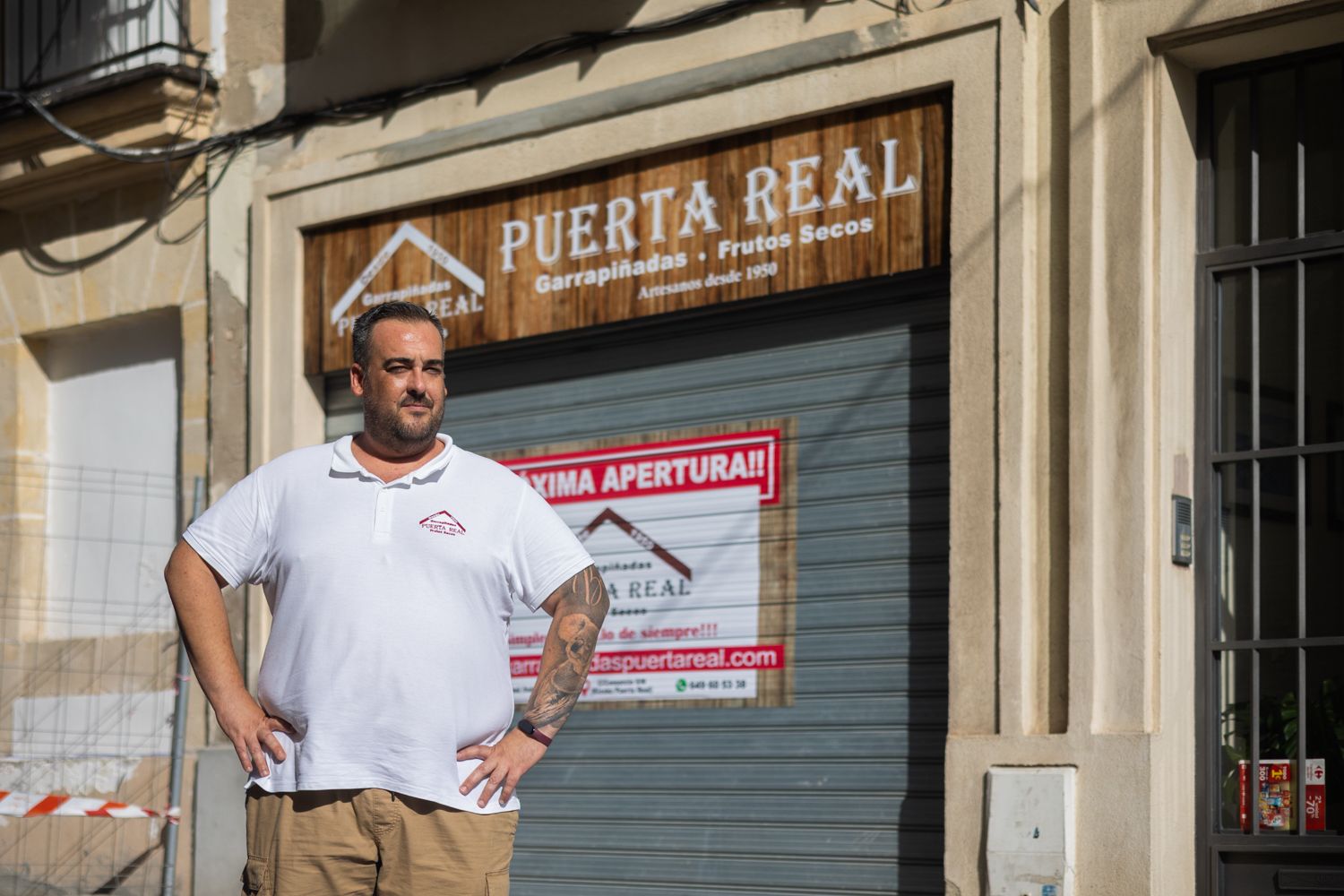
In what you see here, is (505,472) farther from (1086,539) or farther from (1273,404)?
(1273,404)

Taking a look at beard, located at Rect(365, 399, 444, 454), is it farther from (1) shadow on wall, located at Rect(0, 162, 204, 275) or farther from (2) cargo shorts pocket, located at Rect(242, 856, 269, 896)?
(1) shadow on wall, located at Rect(0, 162, 204, 275)

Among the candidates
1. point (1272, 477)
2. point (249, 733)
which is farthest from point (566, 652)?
point (1272, 477)

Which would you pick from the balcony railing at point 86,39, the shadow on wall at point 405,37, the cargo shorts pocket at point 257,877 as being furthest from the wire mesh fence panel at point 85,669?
the cargo shorts pocket at point 257,877

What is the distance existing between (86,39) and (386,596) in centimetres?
825

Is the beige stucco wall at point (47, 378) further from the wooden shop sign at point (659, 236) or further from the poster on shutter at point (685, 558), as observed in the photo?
the poster on shutter at point (685, 558)

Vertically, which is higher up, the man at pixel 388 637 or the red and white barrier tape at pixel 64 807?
the man at pixel 388 637

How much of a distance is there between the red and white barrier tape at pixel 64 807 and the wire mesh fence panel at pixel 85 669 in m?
0.55

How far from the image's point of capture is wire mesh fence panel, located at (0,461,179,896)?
34.3ft

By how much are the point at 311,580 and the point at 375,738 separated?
377mm

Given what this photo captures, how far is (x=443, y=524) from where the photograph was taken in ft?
13.7

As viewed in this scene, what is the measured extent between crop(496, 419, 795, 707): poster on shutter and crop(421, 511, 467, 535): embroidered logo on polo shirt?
413cm

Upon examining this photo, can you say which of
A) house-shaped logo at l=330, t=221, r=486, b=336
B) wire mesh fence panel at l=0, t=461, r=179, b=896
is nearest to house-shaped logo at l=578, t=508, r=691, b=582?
house-shaped logo at l=330, t=221, r=486, b=336

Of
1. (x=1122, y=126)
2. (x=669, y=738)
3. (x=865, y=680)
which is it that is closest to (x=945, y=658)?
(x=865, y=680)

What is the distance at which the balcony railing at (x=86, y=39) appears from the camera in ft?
35.8
